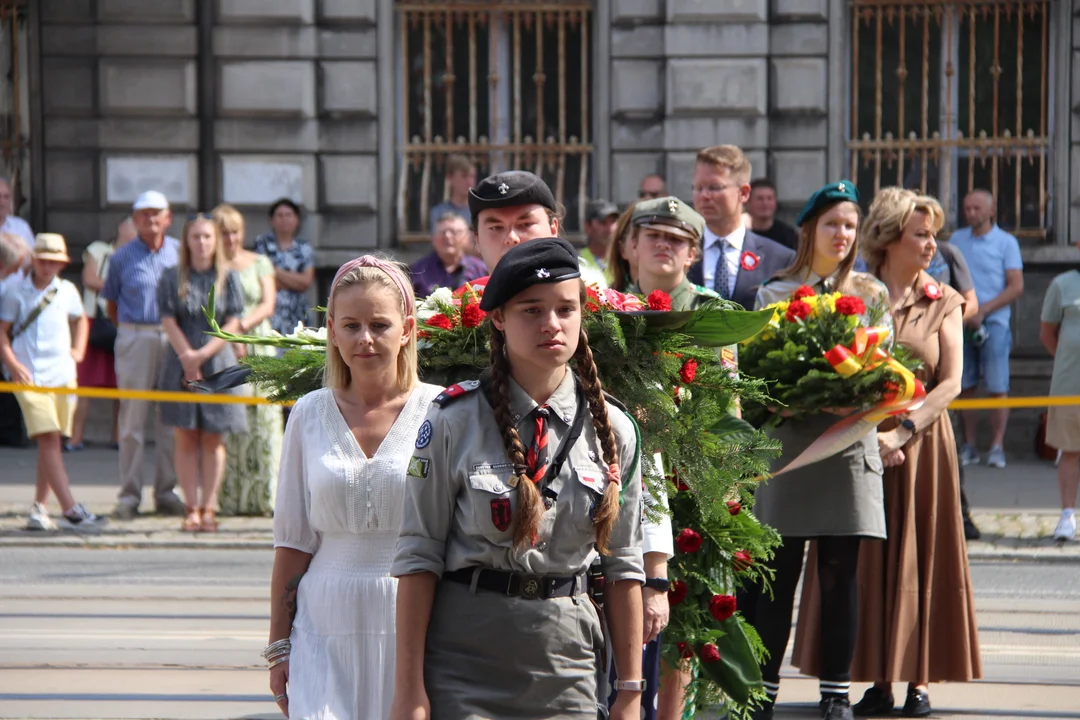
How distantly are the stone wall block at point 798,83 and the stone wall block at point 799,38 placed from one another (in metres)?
0.07

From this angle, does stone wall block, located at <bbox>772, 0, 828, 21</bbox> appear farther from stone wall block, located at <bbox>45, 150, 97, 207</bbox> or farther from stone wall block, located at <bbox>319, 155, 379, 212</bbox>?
stone wall block, located at <bbox>45, 150, 97, 207</bbox>

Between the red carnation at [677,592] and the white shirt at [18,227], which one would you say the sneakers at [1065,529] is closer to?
the red carnation at [677,592]

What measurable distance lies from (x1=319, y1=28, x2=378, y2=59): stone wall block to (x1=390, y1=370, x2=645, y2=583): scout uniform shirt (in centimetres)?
1156

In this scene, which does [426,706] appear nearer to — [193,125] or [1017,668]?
[1017,668]

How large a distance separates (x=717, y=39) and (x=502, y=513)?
11.5 m

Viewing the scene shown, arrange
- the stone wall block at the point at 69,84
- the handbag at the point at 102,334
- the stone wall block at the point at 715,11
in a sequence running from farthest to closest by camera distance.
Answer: the stone wall block at the point at 69,84 → the handbag at the point at 102,334 → the stone wall block at the point at 715,11

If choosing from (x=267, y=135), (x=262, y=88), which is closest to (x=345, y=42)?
(x=262, y=88)

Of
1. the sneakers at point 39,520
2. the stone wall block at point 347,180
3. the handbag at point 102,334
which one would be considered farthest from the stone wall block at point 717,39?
the sneakers at point 39,520

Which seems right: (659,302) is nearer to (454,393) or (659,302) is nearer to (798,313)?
(454,393)

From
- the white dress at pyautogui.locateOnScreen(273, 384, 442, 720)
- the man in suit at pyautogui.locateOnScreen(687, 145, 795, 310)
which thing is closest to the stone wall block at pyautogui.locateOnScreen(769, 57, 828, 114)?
the man in suit at pyautogui.locateOnScreen(687, 145, 795, 310)

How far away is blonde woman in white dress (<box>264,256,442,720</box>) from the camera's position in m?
4.09

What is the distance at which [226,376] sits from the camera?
481 cm

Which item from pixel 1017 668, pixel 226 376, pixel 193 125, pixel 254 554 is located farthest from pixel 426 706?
pixel 193 125

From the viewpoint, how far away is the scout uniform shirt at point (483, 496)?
11.4ft
